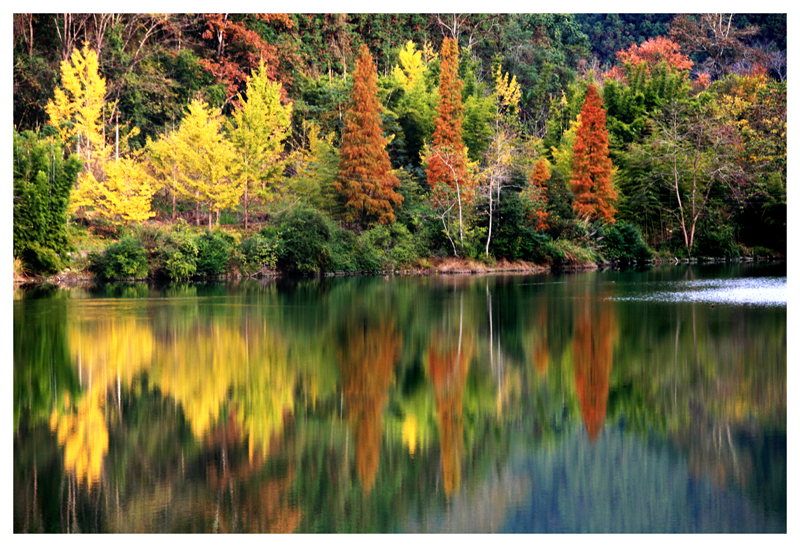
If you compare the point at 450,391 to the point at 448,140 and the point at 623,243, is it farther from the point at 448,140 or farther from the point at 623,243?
the point at 623,243

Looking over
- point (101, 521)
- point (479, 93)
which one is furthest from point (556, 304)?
point (479, 93)

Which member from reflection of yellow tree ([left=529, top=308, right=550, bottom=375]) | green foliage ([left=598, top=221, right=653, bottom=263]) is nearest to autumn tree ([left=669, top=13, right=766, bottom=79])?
green foliage ([left=598, top=221, right=653, bottom=263])

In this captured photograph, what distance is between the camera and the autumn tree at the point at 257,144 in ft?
120

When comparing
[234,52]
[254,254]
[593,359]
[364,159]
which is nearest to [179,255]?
[254,254]

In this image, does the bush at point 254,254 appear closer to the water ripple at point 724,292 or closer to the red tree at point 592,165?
the water ripple at point 724,292

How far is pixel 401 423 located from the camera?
8906 mm

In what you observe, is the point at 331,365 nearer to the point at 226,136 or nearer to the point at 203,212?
the point at 203,212

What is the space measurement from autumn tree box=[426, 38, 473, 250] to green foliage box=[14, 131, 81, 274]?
52.0ft

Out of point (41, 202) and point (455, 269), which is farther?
point (455, 269)

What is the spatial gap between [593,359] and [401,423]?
4708 millimetres

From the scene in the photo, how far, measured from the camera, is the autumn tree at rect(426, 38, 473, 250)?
1484 inches

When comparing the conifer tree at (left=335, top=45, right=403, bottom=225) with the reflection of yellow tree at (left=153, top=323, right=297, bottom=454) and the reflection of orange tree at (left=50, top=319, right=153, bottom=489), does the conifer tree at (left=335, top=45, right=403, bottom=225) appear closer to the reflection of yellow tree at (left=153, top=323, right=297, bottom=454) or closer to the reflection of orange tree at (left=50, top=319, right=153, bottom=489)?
the reflection of orange tree at (left=50, top=319, right=153, bottom=489)

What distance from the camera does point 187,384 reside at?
1082 centimetres

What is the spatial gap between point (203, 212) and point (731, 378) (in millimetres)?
30507
